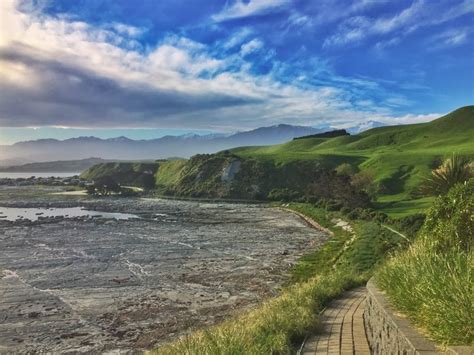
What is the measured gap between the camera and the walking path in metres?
10.1

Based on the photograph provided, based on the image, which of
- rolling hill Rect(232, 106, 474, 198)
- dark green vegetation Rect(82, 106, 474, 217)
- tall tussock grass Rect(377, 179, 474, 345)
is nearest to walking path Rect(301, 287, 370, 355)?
tall tussock grass Rect(377, 179, 474, 345)

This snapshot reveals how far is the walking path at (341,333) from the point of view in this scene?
10.1 meters

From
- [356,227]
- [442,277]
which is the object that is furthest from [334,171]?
[442,277]

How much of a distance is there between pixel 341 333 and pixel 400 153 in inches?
4397

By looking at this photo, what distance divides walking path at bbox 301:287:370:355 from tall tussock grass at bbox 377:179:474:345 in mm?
1512

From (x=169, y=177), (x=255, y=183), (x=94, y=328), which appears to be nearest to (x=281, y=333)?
(x=94, y=328)

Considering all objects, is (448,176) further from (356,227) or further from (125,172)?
(125,172)

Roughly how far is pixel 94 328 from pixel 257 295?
9.55 metres

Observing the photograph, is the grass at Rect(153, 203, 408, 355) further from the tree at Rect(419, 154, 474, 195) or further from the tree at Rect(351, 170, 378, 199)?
the tree at Rect(351, 170, 378, 199)

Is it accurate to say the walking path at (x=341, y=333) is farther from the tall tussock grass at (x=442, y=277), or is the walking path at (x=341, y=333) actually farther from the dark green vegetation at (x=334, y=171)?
the dark green vegetation at (x=334, y=171)

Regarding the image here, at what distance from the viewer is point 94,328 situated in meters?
22.0

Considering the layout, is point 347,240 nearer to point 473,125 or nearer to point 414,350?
point 414,350

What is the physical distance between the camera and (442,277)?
689 cm

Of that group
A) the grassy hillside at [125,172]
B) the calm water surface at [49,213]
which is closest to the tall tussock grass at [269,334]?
the calm water surface at [49,213]
